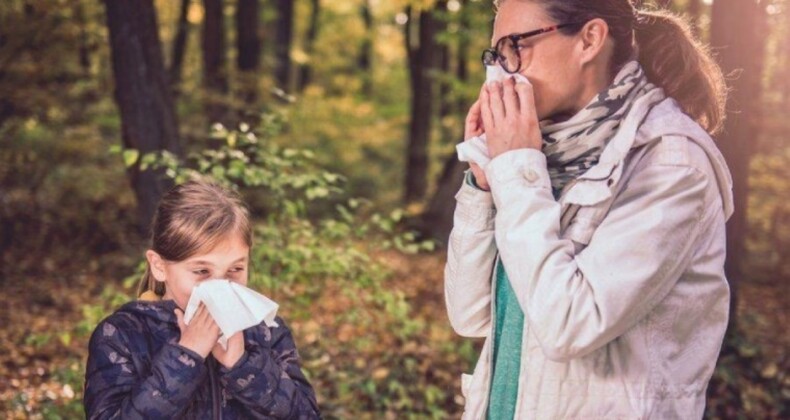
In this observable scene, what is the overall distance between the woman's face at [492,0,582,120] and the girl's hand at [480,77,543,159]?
0.08m

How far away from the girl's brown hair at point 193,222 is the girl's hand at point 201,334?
9.2 inches

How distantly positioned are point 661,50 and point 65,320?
704 centimetres

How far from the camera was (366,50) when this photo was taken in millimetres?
23562

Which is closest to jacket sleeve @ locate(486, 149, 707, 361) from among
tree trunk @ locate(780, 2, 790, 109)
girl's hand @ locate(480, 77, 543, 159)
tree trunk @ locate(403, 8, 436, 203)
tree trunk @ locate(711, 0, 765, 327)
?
girl's hand @ locate(480, 77, 543, 159)

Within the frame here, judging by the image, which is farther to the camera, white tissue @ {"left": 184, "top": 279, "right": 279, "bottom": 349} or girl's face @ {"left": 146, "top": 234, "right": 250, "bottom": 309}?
girl's face @ {"left": 146, "top": 234, "right": 250, "bottom": 309}

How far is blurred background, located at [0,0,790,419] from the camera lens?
446 cm

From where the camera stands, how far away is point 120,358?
2.13 m

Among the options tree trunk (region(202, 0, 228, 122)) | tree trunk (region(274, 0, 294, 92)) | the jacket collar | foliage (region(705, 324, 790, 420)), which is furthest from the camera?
tree trunk (region(274, 0, 294, 92))

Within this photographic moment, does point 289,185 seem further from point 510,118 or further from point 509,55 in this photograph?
point 510,118

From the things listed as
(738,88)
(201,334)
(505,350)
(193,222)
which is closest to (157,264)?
(193,222)

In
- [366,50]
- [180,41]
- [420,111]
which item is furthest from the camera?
[366,50]

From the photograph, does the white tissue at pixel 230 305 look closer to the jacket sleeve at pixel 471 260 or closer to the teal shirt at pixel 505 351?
the jacket sleeve at pixel 471 260

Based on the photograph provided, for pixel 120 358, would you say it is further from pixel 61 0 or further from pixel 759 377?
pixel 61 0

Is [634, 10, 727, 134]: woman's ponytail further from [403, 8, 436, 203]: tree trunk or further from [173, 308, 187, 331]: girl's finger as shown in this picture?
[403, 8, 436, 203]: tree trunk
